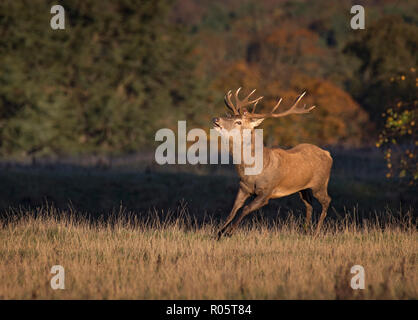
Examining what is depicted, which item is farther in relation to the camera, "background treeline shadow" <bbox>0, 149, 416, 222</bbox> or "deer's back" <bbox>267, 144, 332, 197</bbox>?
"background treeline shadow" <bbox>0, 149, 416, 222</bbox>

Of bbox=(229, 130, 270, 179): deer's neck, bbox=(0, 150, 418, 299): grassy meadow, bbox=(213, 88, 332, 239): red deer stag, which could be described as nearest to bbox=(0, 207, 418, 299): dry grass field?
bbox=(0, 150, 418, 299): grassy meadow

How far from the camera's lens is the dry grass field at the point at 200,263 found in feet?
22.4

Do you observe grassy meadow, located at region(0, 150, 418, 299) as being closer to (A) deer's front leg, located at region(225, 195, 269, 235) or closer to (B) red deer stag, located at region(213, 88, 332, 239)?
(A) deer's front leg, located at region(225, 195, 269, 235)

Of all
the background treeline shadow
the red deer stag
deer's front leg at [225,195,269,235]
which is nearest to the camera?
deer's front leg at [225,195,269,235]

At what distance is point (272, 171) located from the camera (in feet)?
34.1

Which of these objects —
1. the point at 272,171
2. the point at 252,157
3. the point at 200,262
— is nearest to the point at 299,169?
the point at 272,171

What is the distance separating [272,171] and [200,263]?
9.32 ft

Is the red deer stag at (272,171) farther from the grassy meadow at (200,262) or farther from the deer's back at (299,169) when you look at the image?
the grassy meadow at (200,262)

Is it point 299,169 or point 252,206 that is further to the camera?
point 299,169

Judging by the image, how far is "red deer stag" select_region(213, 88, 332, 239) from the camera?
1020 cm

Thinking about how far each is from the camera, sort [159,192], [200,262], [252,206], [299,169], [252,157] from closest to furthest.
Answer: [200,262] < [252,206] < [252,157] < [299,169] < [159,192]

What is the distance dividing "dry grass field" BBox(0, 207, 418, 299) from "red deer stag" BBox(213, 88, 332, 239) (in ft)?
2.04

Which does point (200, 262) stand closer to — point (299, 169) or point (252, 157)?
point (252, 157)

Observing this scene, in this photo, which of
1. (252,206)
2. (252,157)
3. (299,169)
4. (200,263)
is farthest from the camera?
(299,169)
